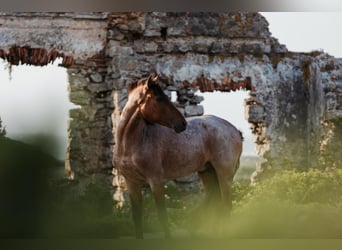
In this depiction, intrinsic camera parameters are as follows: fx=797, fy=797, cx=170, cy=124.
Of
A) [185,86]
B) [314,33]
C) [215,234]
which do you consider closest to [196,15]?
[185,86]

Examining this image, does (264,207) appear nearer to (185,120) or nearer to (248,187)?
(248,187)

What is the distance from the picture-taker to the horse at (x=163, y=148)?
18.4 ft

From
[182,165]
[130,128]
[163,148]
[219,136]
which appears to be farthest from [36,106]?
[219,136]

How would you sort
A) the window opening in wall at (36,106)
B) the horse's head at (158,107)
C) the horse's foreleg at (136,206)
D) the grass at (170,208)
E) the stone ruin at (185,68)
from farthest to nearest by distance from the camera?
the stone ruin at (185,68) → the window opening in wall at (36,106) → the grass at (170,208) → the horse's foreleg at (136,206) → the horse's head at (158,107)

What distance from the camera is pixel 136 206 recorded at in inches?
227

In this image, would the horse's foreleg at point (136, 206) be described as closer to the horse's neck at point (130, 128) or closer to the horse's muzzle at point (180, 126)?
the horse's neck at point (130, 128)

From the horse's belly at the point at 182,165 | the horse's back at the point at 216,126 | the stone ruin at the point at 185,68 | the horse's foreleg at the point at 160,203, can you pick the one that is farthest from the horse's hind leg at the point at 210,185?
the stone ruin at the point at 185,68

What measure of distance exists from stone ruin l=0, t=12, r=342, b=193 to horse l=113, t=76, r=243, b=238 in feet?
2.31

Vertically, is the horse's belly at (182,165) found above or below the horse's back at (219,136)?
below

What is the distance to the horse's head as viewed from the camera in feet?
18.3

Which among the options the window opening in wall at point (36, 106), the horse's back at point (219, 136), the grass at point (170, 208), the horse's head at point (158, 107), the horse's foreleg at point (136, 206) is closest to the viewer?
the horse's head at point (158, 107)

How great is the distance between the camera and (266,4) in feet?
20.2

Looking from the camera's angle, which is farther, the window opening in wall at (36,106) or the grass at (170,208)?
the window opening in wall at (36,106)

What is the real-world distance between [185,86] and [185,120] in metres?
1.30
